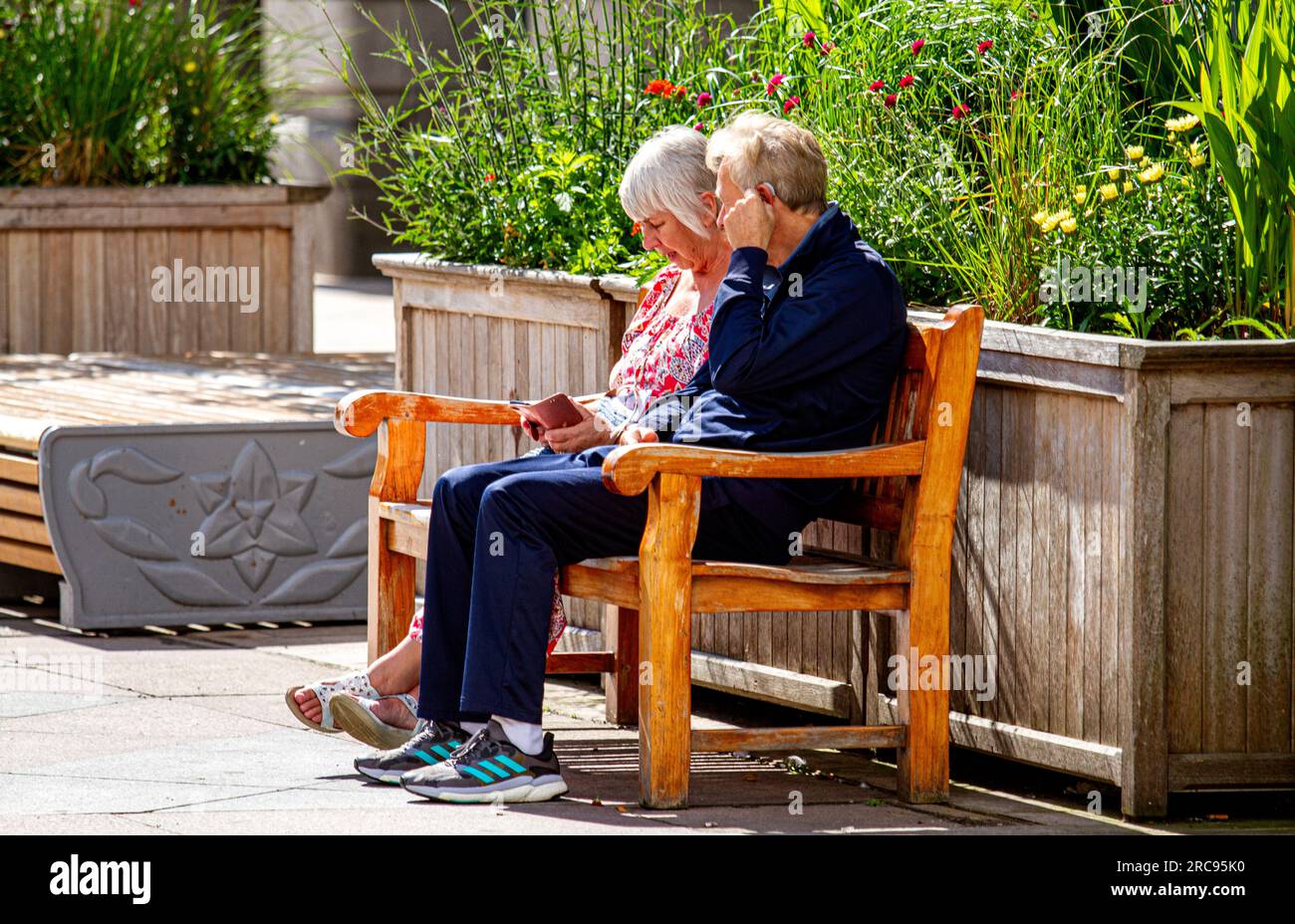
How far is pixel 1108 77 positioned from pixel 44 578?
3659 mm

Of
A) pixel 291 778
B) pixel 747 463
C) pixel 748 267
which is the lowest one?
pixel 291 778

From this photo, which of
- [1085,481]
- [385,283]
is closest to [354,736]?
[1085,481]

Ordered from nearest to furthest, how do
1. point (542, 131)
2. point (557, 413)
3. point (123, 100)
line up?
point (557, 413), point (542, 131), point (123, 100)

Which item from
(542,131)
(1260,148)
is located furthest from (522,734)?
(542,131)

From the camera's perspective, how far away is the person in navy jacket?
418cm

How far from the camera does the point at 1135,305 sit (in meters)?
4.31

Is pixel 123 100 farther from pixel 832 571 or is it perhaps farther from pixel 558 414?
pixel 832 571

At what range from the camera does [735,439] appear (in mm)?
4227

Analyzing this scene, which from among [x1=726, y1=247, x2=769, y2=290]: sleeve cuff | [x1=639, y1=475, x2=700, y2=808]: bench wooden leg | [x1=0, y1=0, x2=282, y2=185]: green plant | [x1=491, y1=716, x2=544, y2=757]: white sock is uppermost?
[x1=0, y1=0, x2=282, y2=185]: green plant

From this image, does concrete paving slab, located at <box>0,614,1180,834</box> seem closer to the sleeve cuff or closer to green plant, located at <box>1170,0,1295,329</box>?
the sleeve cuff

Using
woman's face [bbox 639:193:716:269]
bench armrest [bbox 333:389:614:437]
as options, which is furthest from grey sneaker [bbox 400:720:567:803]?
woman's face [bbox 639:193:716:269]

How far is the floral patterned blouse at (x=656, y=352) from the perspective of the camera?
15.0 ft

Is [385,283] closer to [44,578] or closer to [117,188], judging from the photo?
[117,188]

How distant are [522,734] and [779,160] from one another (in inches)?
49.3
